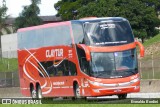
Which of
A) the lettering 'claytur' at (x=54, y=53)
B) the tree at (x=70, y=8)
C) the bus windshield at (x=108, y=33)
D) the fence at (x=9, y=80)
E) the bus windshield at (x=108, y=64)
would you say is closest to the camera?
the bus windshield at (x=108, y=64)

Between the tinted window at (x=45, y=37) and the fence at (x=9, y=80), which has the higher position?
the tinted window at (x=45, y=37)

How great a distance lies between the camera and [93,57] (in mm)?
30938

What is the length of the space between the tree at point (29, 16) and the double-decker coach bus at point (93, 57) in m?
93.7

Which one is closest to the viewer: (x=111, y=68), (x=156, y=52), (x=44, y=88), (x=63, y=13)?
(x=111, y=68)

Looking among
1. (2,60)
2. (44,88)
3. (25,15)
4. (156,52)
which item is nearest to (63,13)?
(25,15)

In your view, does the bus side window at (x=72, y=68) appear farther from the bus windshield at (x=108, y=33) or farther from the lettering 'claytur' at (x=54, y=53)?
the bus windshield at (x=108, y=33)

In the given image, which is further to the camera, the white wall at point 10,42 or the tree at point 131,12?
the tree at point 131,12

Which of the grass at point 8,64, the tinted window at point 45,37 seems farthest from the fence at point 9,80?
the grass at point 8,64

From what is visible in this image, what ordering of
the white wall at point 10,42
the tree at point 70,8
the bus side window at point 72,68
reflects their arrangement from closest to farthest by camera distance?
1. the bus side window at point 72,68
2. the white wall at point 10,42
3. the tree at point 70,8

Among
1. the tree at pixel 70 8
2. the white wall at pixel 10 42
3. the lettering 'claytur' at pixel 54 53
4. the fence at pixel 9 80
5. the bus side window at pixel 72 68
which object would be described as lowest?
the fence at pixel 9 80

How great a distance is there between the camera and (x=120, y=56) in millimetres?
30984

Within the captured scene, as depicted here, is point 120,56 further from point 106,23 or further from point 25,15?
point 25,15

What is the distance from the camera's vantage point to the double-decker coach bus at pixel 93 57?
30922 millimetres

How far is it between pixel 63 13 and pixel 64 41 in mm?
89000
